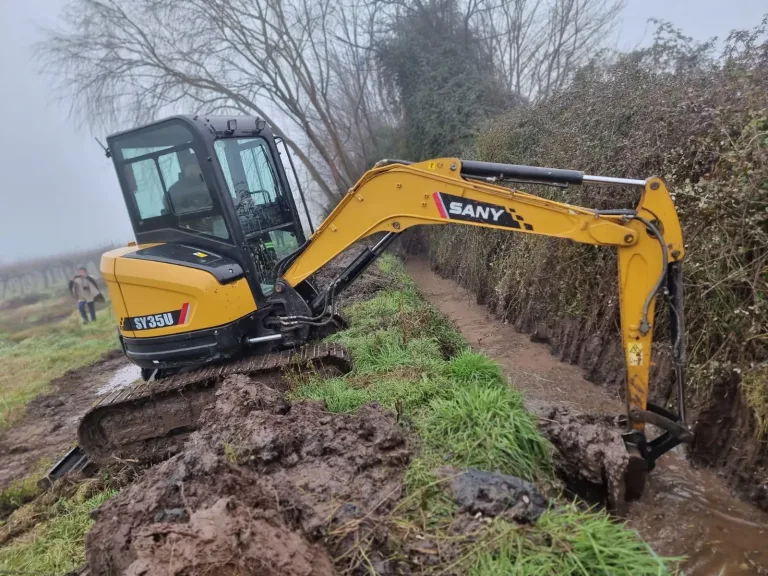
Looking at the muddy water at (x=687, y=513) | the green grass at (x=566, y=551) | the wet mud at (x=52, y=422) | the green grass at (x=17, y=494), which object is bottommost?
the muddy water at (x=687, y=513)

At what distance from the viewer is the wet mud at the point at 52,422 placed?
6594mm

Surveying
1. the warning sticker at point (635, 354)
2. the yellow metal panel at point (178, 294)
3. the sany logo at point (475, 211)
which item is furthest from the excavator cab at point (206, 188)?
the warning sticker at point (635, 354)

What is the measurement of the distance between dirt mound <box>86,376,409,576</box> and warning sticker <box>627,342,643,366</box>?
5.43 ft

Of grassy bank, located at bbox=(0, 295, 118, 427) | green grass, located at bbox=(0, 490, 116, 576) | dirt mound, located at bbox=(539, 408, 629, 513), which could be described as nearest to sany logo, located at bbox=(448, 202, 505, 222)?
dirt mound, located at bbox=(539, 408, 629, 513)

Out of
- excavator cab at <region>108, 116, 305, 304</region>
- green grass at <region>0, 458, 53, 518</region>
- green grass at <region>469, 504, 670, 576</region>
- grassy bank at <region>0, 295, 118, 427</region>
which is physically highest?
excavator cab at <region>108, 116, 305, 304</region>

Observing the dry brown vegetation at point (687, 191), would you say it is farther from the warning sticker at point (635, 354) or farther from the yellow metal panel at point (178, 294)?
the yellow metal panel at point (178, 294)

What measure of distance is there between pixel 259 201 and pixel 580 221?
3.37 m

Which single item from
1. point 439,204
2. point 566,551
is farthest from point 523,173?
point 566,551

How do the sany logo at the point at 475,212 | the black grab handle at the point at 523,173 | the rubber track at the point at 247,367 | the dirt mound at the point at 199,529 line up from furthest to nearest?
the rubber track at the point at 247,367 < the sany logo at the point at 475,212 < the black grab handle at the point at 523,173 < the dirt mound at the point at 199,529

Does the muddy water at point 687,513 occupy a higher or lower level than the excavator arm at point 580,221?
Answer: lower

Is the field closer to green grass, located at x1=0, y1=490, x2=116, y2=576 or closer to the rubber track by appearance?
green grass, located at x1=0, y1=490, x2=116, y2=576

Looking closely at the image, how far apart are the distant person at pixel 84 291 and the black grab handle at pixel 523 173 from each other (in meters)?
13.8

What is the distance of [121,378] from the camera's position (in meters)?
9.96

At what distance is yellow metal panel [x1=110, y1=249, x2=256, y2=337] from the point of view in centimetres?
476
